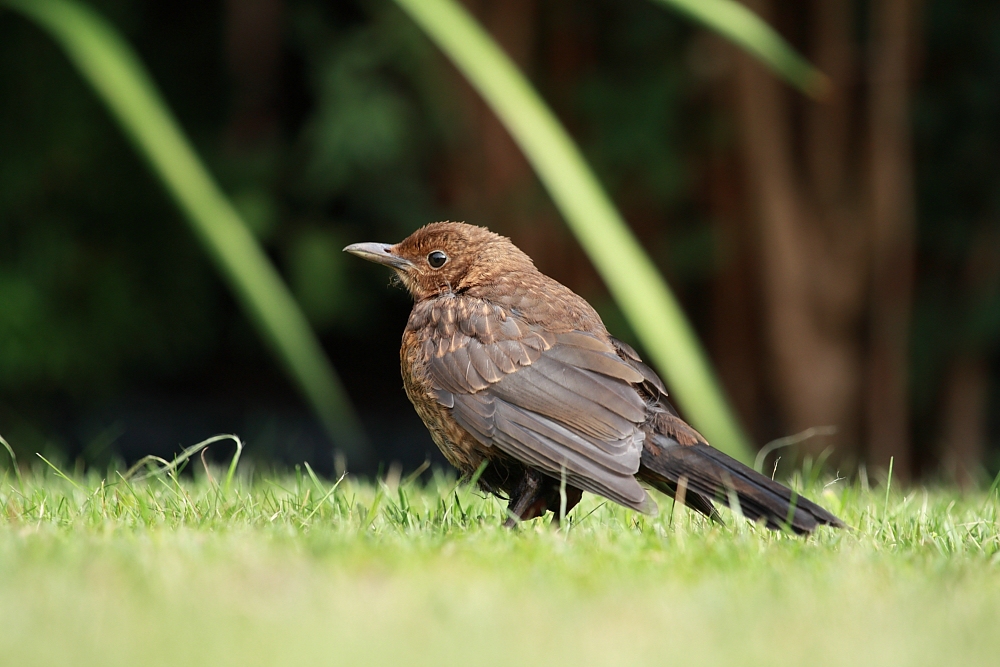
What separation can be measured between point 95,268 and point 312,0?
1.93m

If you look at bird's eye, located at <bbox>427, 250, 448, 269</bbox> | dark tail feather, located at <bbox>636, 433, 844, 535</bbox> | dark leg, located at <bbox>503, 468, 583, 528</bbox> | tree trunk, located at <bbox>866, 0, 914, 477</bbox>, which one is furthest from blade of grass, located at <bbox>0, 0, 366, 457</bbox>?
tree trunk, located at <bbox>866, 0, 914, 477</bbox>

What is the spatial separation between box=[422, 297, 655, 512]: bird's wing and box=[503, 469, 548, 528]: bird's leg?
0.43 ft

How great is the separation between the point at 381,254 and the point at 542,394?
3.16ft

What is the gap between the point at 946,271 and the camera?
6523mm

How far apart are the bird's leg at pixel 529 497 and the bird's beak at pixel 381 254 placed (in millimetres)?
946

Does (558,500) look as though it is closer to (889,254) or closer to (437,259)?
(437,259)

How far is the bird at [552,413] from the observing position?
2812 mm

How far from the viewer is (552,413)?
2.96 m

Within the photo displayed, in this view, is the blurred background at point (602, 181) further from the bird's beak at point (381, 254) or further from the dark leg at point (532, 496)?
the dark leg at point (532, 496)

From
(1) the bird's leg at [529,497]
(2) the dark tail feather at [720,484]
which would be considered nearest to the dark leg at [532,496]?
(1) the bird's leg at [529,497]

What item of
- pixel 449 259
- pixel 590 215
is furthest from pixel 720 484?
pixel 449 259

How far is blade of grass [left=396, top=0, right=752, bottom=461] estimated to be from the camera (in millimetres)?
3217

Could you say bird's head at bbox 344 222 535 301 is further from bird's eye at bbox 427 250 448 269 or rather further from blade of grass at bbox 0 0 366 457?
blade of grass at bbox 0 0 366 457

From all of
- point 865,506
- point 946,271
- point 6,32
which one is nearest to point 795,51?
point 946,271
